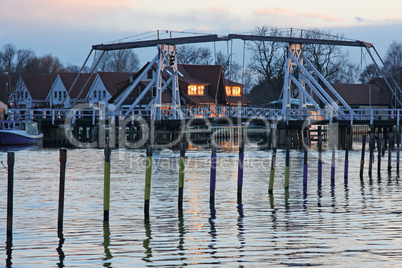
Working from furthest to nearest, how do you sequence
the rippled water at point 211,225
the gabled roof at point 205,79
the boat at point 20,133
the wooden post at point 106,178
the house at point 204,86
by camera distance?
the gabled roof at point 205,79
the house at point 204,86
the boat at point 20,133
the wooden post at point 106,178
the rippled water at point 211,225

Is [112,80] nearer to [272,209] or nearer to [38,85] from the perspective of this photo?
[38,85]

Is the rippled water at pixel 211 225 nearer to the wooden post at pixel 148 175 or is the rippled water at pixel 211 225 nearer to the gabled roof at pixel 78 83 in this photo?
the wooden post at pixel 148 175

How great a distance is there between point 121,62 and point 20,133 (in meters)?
93.0

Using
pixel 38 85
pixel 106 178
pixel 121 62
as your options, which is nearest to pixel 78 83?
pixel 38 85

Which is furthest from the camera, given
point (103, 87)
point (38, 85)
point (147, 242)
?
point (38, 85)

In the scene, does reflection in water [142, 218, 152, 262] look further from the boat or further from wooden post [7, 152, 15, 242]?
the boat

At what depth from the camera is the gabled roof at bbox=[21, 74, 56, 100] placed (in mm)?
111000

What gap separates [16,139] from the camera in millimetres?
57875

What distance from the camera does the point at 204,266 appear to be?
39.0 feet

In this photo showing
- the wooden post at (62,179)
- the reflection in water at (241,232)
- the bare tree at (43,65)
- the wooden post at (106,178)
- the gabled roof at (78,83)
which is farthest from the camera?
the bare tree at (43,65)

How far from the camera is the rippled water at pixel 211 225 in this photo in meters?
12.5

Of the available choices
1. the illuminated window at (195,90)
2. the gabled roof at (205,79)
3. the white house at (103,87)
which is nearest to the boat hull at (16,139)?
the gabled roof at (205,79)

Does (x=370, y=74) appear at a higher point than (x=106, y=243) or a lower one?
higher

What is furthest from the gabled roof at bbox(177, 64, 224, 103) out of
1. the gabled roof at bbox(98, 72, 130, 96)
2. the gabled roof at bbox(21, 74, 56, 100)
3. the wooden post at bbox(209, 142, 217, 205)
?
the wooden post at bbox(209, 142, 217, 205)
